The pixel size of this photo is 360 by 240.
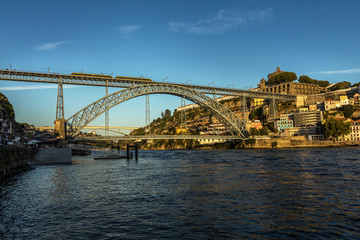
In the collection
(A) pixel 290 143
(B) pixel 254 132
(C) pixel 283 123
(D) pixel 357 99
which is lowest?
(A) pixel 290 143

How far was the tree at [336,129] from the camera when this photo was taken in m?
66.6

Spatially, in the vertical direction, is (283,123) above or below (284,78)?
below

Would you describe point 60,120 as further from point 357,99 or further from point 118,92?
point 357,99

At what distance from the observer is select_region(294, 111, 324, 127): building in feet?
262

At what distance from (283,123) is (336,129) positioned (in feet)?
65.7

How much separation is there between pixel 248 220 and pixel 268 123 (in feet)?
282

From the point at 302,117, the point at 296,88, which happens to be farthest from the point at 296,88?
the point at 302,117

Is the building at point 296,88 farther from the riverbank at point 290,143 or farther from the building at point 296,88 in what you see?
the riverbank at point 290,143

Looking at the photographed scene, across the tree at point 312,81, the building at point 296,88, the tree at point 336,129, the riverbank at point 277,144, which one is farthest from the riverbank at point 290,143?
the tree at point 312,81

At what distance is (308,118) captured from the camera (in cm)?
8194

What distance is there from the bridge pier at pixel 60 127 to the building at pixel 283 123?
210ft

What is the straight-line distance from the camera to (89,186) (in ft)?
55.7

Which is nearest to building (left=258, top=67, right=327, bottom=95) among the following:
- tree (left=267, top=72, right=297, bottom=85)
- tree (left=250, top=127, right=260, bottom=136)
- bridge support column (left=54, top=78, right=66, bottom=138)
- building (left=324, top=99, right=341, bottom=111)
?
tree (left=267, top=72, right=297, bottom=85)

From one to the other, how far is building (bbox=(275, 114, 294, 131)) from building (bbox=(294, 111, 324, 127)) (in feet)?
6.06
